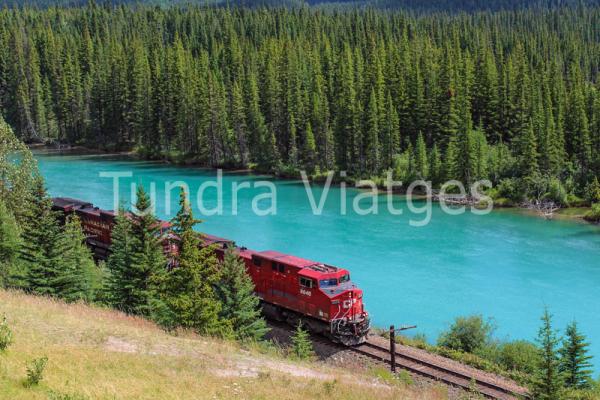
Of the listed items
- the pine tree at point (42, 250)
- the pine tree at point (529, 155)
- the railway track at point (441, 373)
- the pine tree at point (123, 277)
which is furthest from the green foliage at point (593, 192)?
the pine tree at point (42, 250)

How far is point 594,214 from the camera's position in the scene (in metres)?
67.6

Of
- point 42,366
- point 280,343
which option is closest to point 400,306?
point 280,343

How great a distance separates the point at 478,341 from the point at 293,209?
135 feet

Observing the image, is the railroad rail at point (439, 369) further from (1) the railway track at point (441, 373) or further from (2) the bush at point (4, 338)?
(2) the bush at point (4, 338)

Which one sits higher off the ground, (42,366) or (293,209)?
(42,366)

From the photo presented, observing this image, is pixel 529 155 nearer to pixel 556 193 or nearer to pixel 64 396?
pixel 556 193

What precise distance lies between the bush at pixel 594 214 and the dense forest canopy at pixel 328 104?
4.90 meters

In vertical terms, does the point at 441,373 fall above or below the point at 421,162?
below

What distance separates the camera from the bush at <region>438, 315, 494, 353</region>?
3475cm

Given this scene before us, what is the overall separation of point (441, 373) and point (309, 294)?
7901 mm

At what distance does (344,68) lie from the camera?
10350cm

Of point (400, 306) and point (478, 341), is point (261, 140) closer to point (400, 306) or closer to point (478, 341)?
point (400, 306)

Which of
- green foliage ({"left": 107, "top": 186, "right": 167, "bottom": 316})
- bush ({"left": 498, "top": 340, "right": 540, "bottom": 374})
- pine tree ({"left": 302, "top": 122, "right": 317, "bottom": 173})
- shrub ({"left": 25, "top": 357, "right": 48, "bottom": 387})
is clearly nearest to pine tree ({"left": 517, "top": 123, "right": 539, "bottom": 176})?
pine tree ({"left": 302, "top": 122, "right": 317, "bottom": 173})

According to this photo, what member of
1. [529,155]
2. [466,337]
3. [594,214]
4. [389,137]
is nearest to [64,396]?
[466,337]
